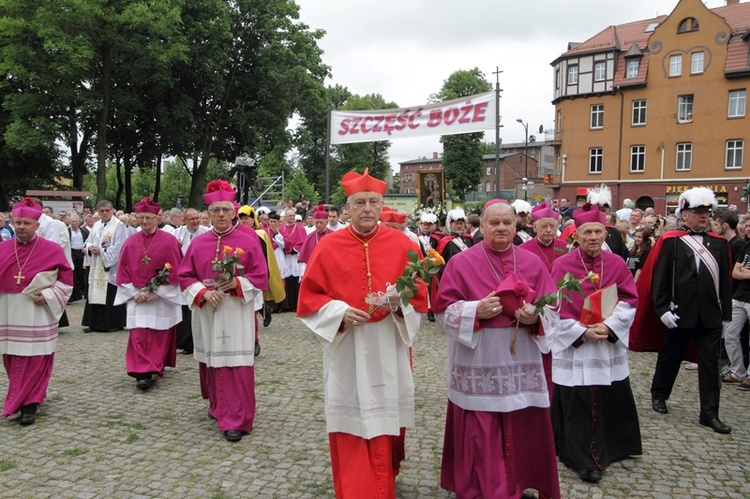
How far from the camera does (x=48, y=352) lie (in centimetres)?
641

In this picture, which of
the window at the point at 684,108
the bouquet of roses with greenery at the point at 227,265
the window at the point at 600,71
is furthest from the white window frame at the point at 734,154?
the bouquet of roses with greenery at the point at 227,265

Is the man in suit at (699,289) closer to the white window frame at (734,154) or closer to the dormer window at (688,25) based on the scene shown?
the white window frame at (734,154)

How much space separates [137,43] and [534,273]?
29024 millimetres

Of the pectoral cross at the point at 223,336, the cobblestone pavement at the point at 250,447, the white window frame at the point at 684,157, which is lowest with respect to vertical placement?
the cobblestone pavement at the point at 250,447

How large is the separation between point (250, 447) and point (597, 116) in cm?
4546

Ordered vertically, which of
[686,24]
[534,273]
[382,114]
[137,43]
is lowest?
[534,273]

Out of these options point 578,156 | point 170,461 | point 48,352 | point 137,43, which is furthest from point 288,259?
point 578,156

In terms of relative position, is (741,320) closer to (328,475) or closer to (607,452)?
(607,452)

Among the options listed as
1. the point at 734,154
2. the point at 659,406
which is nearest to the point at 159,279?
the point at 659,406

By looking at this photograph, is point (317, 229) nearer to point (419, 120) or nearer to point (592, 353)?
point (419, 120)

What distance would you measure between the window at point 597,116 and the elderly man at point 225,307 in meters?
44.0

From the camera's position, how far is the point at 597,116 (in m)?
45.7

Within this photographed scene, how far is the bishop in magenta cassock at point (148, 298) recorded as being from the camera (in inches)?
293

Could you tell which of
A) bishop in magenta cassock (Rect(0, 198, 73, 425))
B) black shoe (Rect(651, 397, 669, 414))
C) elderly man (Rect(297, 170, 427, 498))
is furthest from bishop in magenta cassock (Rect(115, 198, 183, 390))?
black shoe (Rect(651, 397, 669, 414))
